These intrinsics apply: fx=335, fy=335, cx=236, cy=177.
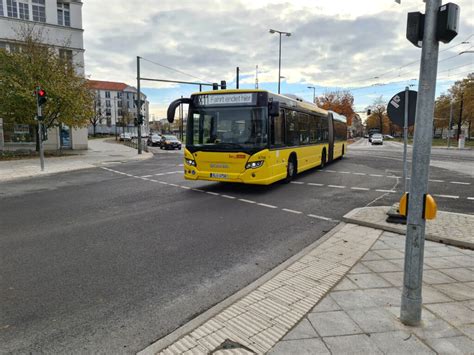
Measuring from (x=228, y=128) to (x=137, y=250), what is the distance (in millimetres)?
5673

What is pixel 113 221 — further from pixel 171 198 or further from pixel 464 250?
pixel 464 250

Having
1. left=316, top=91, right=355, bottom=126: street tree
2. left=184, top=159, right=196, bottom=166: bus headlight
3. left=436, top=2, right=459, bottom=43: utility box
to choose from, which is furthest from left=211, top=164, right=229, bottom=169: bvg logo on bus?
left=316, top=91, right=355, bottom=126: street tree

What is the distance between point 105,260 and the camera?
15.5ft

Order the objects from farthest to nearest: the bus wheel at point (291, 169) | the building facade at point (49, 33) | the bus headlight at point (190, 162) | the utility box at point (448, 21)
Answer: the building facade at point (49, 33)
the bus wheel at point (291, 169)
the bus headlight at point (190, 162)
the utility box at point (448, 21)

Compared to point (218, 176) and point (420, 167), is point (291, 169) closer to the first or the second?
point (218, 176)

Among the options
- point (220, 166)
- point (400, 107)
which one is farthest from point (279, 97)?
point (400, 107)

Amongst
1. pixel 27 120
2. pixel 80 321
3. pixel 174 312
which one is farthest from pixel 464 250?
pixel 27 120

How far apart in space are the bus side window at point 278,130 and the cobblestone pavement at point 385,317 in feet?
19.9

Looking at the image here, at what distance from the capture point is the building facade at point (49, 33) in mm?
27969

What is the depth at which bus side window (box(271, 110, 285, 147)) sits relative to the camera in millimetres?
10078

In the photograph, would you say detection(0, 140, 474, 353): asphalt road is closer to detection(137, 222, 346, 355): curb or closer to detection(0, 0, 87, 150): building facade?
detection(137, 222, 346, 355): curb

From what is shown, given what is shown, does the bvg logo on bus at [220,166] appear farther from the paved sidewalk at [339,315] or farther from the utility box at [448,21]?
the utility box at [448,21]

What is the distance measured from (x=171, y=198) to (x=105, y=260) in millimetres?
4731

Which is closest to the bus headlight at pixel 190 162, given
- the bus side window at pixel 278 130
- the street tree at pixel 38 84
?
the bus side window at pixel 278 130
